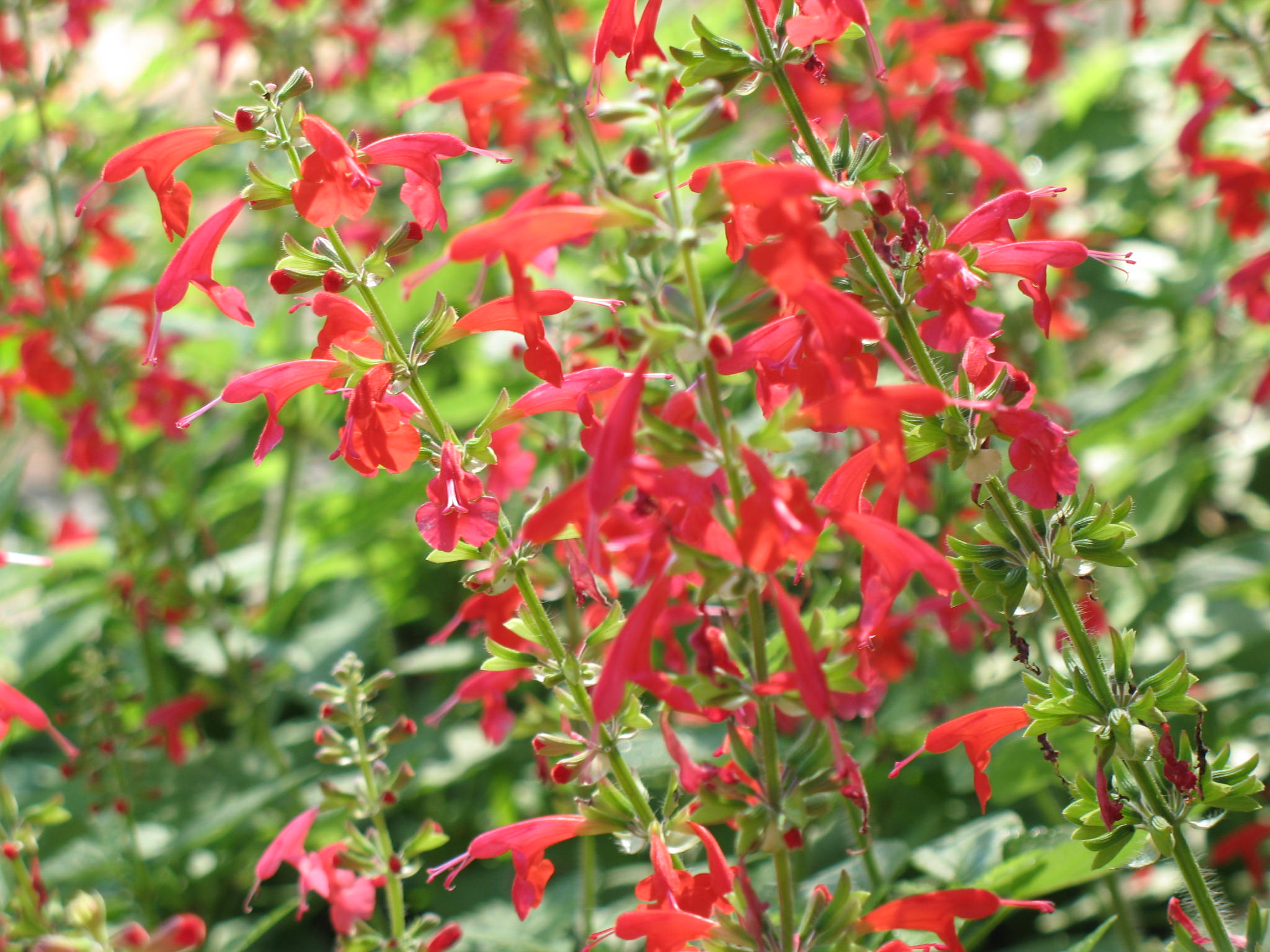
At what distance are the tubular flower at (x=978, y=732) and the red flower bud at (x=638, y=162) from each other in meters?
0.52

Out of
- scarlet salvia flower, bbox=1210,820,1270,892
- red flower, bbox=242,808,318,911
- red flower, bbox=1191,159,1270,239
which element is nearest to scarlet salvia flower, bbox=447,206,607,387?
red flower, bbox=242,808,318,911

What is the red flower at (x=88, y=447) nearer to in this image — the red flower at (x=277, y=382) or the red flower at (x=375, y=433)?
the red flower at (x=277, y=382)

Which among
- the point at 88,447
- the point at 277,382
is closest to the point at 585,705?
the point at 277,382

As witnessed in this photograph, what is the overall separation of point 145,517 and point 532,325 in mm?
2490

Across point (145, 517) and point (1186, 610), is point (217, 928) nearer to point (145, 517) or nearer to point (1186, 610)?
point (145, 517)

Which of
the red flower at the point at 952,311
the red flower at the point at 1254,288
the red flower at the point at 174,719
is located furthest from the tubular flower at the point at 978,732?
the red flower at the point at 174,719

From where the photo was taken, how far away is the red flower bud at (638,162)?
744 mm

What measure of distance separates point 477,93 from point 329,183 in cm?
23

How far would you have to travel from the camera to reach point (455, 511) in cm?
91

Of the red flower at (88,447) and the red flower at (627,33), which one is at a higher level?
the red flower at (627,33)

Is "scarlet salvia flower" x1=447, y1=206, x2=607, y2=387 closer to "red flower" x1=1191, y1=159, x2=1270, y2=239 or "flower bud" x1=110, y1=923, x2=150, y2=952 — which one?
"flower bud" x1=110, y1=923, x2=150, y2=952

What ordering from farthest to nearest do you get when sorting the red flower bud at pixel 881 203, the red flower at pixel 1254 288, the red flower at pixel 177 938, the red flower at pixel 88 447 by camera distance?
the red flower at pixel 88 447 → the red flower at pixel 1254 288 → the red flower bud at pixel 881 203 → the red flower at pixel 177 938

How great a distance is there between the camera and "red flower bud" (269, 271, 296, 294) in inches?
39.0

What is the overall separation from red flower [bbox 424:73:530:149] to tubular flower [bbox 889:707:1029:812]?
0.67m
